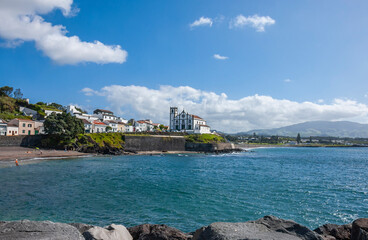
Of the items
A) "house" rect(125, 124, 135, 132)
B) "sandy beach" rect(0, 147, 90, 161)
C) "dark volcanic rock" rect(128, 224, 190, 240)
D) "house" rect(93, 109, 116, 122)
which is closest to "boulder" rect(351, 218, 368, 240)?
"dark volcanic rock" rect(128, 224, 190, 240)

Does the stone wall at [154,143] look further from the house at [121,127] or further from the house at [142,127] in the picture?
the house at [142,127]

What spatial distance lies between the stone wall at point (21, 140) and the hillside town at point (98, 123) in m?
4.83

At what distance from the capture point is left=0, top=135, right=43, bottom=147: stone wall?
5275cm

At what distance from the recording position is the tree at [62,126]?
5558cm

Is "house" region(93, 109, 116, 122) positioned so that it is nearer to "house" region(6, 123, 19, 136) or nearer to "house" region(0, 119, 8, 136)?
"house" region(6, 123, 19, 136)

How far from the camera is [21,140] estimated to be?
Result: 180 ft

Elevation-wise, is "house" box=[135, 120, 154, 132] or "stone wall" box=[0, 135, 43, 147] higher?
"house" box=[135, 120, 154, 132]

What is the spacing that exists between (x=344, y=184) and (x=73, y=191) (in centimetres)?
2820

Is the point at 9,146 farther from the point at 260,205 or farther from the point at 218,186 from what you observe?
the point at 260,205

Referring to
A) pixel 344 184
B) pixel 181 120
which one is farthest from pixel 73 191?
pixel 181 120

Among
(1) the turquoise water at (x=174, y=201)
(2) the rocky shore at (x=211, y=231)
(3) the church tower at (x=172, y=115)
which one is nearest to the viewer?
(2) the rocky shore at (x=211, y=231)

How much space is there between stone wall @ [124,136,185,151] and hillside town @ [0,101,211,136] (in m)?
18.3

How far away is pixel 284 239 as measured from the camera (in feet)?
19.5

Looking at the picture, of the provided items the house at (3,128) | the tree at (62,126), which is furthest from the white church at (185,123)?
the house at (3,128)
